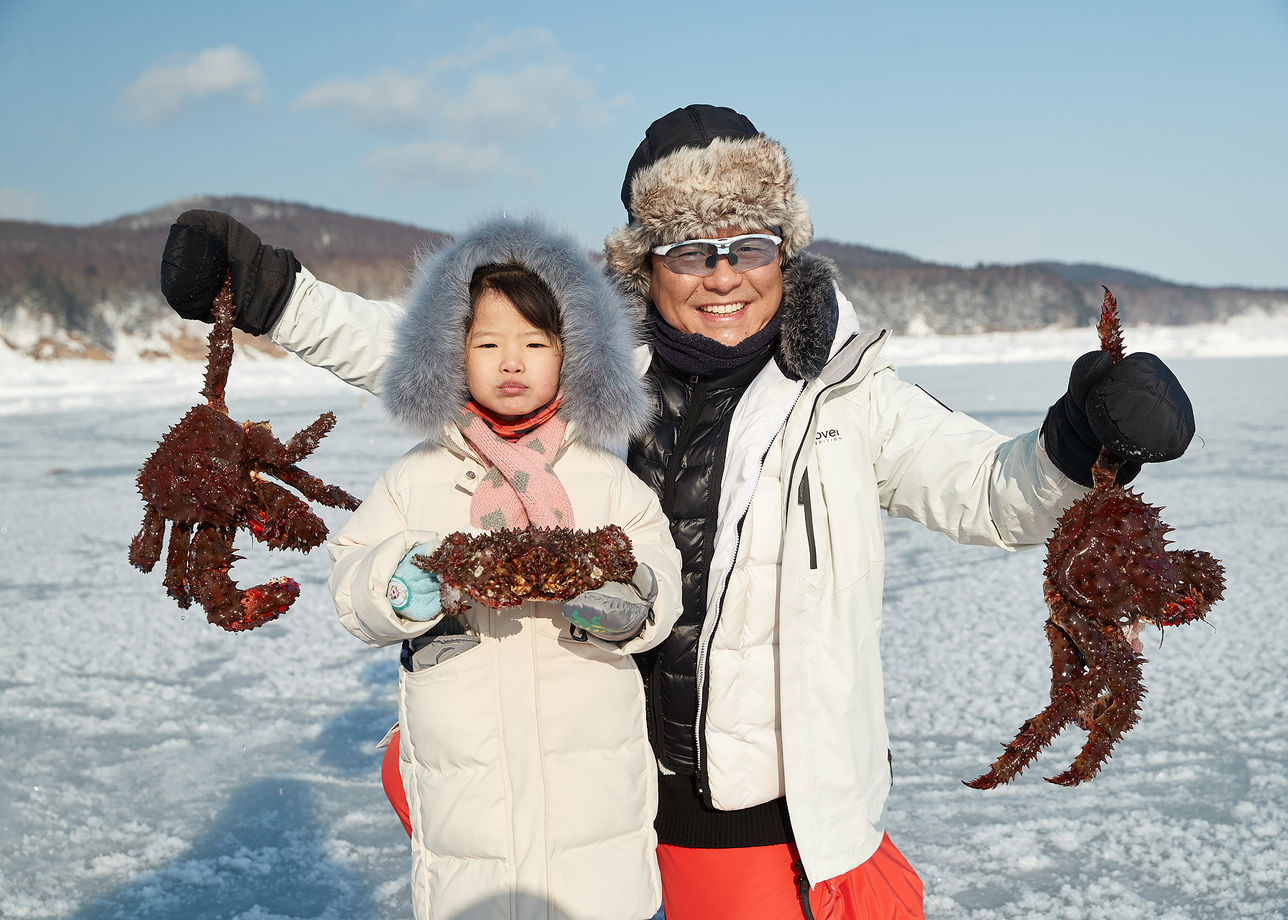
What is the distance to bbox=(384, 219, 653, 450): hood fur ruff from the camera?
183 cm

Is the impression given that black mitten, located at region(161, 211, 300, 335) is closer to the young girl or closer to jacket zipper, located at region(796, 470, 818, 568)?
the young girl

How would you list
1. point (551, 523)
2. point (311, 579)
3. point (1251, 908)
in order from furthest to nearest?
point (311, 579)
point (1251, 908)
point (551, 523)

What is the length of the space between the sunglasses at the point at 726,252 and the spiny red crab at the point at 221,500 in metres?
0.89

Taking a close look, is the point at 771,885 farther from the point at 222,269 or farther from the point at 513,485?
the point at 222,269

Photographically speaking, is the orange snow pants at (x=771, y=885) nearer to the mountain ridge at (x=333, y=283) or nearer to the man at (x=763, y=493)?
the man at (x=763, y=493)

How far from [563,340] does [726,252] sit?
18.0 inches

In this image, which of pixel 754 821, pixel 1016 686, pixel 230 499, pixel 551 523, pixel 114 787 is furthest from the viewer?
pixel 1016 686

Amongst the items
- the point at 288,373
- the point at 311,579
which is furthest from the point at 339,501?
the point at 288,373

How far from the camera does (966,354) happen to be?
1276 inches

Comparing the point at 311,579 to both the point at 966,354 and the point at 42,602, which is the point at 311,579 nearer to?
the point at 42,602

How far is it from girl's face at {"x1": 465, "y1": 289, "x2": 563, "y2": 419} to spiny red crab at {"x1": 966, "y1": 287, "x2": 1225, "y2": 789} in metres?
0.99

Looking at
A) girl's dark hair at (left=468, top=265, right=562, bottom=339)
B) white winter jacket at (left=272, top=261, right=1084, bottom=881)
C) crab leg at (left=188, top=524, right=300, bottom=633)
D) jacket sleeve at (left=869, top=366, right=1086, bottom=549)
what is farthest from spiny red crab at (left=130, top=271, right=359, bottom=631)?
jacket sleeve at (left=869, top=366, right=1086, bottom=549)

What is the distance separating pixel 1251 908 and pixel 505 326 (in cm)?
257

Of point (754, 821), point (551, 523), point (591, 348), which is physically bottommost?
point (754, 821)
